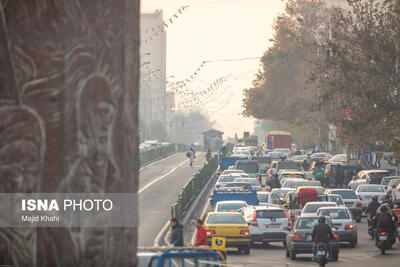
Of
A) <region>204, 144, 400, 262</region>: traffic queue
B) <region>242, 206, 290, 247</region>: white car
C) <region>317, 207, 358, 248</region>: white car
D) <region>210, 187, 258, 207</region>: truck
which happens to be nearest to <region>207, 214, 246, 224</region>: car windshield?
<region>204, 144, 400, 262</region>: traffic queue

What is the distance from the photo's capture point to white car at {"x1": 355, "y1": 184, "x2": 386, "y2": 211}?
4172cm

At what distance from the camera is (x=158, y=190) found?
194 feet

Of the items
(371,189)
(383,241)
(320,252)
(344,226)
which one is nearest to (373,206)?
(344,226)

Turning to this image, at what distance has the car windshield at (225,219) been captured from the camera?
91.9 ft

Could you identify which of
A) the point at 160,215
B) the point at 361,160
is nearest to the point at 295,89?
the point at 361,160

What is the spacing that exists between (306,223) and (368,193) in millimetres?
16493

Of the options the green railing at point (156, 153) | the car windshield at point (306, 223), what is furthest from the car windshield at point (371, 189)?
the green railing at point (156, 153)

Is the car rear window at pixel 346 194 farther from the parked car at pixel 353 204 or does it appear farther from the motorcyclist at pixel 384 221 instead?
the motorcyclist at pixel 384 221

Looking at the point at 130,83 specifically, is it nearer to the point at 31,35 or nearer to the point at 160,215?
the point at 31,35

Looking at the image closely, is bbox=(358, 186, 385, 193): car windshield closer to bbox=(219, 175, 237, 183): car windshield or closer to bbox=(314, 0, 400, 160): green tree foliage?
bbox=(219, 175, 237, 183): car windshield

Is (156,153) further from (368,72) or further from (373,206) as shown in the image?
(373,206)

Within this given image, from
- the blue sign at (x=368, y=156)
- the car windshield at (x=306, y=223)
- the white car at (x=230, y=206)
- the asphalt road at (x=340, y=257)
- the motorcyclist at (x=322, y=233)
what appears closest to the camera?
the motorcyclist at (x=322, y=233)

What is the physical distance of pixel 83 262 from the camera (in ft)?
18.2

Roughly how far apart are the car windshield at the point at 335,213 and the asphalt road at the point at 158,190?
6121 millimetres
